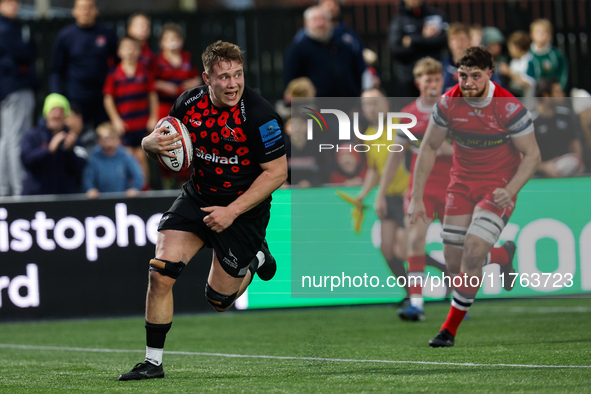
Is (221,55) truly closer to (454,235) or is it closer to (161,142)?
(161,142)

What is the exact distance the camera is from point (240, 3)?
15.3 metres

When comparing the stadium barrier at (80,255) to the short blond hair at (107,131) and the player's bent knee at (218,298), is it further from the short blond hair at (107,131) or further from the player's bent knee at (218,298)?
the player's bent knee at (218,298)

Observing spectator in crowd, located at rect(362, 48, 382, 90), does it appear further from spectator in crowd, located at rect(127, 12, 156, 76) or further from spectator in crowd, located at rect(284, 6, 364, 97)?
spectator in crowd, located at rect(127, 12, 156, 76)

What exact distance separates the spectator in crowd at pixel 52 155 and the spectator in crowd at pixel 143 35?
4.47 ft

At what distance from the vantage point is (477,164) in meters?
7.23

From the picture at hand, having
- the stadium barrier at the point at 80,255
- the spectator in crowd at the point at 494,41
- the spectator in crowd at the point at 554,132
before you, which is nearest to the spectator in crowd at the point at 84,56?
the stadium barrier at the point at 80,255

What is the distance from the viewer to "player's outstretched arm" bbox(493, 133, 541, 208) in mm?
7148

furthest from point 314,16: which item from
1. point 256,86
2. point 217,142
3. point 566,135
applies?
point 217,142

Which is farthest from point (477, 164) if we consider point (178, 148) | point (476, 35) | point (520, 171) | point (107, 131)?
point (476, 35)

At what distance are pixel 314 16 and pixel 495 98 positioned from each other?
4542 mm

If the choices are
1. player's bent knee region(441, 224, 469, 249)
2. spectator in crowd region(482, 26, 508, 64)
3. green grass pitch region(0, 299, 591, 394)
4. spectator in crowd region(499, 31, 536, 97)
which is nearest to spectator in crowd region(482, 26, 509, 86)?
spectator in crowd region(482, 26, 508, 64)

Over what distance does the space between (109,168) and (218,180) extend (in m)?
5.16

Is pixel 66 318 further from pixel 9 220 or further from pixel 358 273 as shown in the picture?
pixel 358 273

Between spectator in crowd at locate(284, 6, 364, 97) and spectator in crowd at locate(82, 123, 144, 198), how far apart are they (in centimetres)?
225
